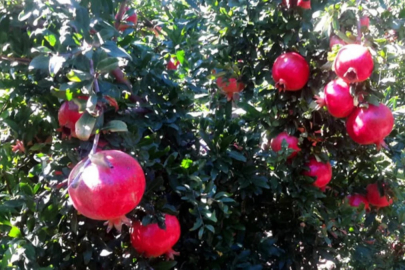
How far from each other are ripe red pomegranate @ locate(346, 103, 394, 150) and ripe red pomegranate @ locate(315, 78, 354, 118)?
4 cm

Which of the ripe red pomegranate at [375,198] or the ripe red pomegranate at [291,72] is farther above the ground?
the ripe red pomegranate at [291,72]

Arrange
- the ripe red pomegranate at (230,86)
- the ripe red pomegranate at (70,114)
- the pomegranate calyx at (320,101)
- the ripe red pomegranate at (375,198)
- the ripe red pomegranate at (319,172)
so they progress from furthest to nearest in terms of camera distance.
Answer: the ripe red pomegranate at (230,86) → the ripe red pomegranate at (375,198) → the ripe red pomegranate at (319,172) → the pomegranate calyx at (320,101) → the ripe red pomegranate at (70,114)

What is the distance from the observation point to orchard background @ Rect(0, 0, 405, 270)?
Answer: 1.08 m

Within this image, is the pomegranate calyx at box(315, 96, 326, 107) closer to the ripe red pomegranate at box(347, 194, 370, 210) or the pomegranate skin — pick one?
the pomegranate skin

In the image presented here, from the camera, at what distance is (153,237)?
1105 millimetres

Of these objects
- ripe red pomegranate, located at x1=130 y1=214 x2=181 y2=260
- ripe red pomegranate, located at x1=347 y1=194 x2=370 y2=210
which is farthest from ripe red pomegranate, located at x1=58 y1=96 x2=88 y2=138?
ripe red pomegranate, located at x1=347 y1=194 x2=370 y2=210

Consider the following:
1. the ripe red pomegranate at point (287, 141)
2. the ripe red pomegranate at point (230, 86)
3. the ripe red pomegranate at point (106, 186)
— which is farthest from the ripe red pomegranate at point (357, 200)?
the ripe red pomegranate at point (106, 186)

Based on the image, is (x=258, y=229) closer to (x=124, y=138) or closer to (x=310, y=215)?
(x=310, y=215)

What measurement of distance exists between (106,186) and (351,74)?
834 millimetres

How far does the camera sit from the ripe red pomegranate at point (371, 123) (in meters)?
1.31

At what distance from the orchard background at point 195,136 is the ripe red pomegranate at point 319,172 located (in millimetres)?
33

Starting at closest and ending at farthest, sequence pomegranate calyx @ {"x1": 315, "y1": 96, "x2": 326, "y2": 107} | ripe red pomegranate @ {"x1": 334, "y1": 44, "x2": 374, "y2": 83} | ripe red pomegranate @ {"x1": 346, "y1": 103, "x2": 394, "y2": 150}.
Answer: ripe red pomegranate @ {"x1": 334, "y1": 44, "x2": 374, "y2": 83}, ripe red pomegranate @ {"x1": 346, "y1": 103, "x2": 394, "y2": 150}, pomegranate calyx @ {"x1": 315, "y1": 96, "x2": 326, "y2": 107}

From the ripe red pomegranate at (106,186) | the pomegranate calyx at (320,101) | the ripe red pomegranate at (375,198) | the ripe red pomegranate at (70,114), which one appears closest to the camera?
the ripe red pomegranate at (106,186)

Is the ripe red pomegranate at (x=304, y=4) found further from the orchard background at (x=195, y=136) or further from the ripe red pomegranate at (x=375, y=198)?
the ripe red pomegranate at (x=375, y=198)
